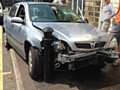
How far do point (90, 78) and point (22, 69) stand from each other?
157 centimetres

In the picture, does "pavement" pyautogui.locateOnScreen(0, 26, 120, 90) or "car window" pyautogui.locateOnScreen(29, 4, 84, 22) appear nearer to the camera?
"pavement" pyautogui.locateOnScreen(0, 26, 120, 90)

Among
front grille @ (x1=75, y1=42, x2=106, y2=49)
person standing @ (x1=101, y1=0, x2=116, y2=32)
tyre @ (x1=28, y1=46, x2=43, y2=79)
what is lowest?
tyre @ (x1=28, y1=46, x2=43, y2=79)

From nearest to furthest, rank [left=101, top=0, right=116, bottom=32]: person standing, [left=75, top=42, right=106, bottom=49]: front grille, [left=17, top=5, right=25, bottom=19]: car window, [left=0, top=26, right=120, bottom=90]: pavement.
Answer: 1. [left=75, top=42, right=106, bottom=49]: front grille
2. [left=0, top=26, right=120, bottom=90]: pavement
3. [left=17, top=5, right=25, bottom=19]: car window
4. [left=101, top=0, right=116, bottom=32]: person standing

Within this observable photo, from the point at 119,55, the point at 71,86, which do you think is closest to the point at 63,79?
the point at 71,86

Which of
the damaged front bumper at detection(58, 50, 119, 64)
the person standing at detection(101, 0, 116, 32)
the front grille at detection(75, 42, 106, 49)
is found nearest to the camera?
the damaged front bumper at detection(58, 50, 119, 64)

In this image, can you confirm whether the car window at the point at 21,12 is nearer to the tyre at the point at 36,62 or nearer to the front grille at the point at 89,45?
the tyre at the point at 36,62

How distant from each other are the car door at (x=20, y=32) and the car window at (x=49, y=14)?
12.8 inches

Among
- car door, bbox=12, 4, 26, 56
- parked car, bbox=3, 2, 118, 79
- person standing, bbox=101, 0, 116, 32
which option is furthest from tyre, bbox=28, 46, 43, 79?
person standing, bbox=101, 0, 116, 32

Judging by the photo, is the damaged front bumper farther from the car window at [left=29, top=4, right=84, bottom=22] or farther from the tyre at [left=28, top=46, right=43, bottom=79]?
the car window at [left=29, top=4, right=84, bottom=22]

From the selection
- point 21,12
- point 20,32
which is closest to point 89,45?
point 20,32

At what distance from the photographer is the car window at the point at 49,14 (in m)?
5.50

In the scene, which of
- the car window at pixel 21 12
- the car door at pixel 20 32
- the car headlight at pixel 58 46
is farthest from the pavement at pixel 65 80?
the car window at pixel 21 12

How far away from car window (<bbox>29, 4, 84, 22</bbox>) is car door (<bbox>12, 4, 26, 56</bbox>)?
32 centimetres

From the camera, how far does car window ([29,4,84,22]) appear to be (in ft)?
18.0
